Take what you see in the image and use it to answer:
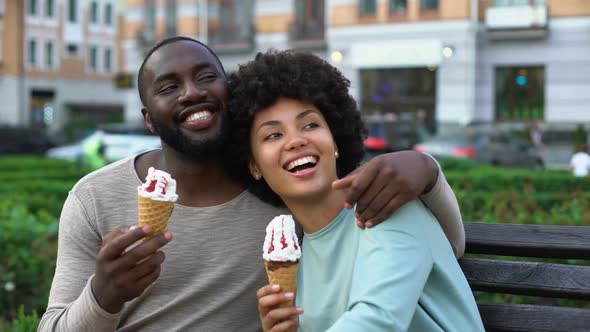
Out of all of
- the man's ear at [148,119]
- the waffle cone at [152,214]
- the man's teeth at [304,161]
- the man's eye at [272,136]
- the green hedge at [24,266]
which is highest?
the man's ear at [148,119]

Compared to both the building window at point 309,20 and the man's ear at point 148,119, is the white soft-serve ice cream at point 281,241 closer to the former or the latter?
the man's ear at point 148,119

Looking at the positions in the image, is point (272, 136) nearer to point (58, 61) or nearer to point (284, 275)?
point (284, 275)

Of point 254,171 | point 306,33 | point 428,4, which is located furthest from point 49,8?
point 254,171

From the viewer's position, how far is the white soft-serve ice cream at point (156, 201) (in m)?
2.20

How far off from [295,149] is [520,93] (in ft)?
80.5

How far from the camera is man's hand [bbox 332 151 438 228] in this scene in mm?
2186

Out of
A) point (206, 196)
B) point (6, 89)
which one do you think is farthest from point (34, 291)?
point (6, 89)

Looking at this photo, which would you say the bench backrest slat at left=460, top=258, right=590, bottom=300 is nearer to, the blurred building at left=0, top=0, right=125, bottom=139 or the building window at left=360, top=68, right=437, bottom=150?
the building window at left=360, top=68, right=437, bottom=150

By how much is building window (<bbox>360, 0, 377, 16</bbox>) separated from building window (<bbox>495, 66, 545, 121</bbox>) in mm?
4694

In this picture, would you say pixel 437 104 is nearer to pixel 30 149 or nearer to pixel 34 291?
pixel 30 149

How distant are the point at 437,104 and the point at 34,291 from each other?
22.5 meters

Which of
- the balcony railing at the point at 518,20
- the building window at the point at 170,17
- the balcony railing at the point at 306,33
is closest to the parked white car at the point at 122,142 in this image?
the balcony railing at the point at 306,33

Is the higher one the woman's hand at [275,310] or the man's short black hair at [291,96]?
the man's short black hair at [291,96]

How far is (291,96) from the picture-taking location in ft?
8.32
